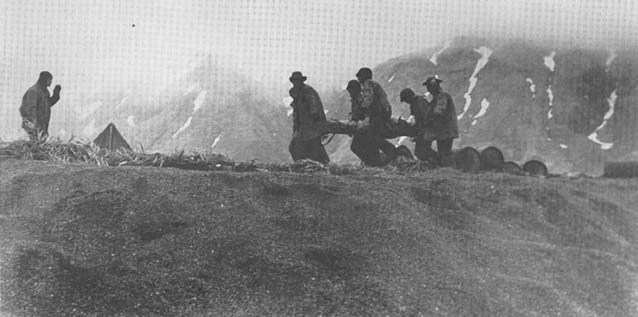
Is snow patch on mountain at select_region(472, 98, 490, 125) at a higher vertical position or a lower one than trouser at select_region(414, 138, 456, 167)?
lower

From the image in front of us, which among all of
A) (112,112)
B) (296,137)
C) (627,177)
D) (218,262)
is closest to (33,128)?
(296,137)

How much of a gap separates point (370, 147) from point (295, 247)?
11.7ft

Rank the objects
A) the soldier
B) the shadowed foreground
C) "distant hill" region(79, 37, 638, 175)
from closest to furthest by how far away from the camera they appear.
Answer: the shadowed foreground → the soldier → "distant hill" region(79, 37, 638, 175)

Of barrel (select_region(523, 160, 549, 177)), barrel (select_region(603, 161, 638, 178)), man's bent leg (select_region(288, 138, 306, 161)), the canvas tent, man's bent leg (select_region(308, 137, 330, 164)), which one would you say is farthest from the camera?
barrel (select_region(603, 161, 638, 178))

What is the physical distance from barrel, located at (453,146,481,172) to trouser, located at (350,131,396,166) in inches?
31.9

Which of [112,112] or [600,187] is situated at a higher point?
[600,187]

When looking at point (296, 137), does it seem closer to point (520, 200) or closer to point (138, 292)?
point (520, 200)

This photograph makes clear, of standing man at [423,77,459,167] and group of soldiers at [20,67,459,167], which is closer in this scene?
group of soldiers at [20,67,459,167]

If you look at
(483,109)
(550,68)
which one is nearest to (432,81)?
(483,109)

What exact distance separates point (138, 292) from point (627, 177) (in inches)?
274

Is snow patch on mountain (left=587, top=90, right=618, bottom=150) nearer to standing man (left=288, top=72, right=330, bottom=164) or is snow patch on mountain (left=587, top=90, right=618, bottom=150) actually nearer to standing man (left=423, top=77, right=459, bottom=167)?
standing man (left=423, top=77, right=459, bottom=167)

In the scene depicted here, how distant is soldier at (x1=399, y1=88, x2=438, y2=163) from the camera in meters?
7.62

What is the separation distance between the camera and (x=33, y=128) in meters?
6.84

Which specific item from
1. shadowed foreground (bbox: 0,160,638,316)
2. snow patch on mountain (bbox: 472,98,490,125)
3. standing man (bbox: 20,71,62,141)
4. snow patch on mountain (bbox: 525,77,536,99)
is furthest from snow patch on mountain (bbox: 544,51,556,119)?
shadowed foreground (bbox: 0,160,638,316)
